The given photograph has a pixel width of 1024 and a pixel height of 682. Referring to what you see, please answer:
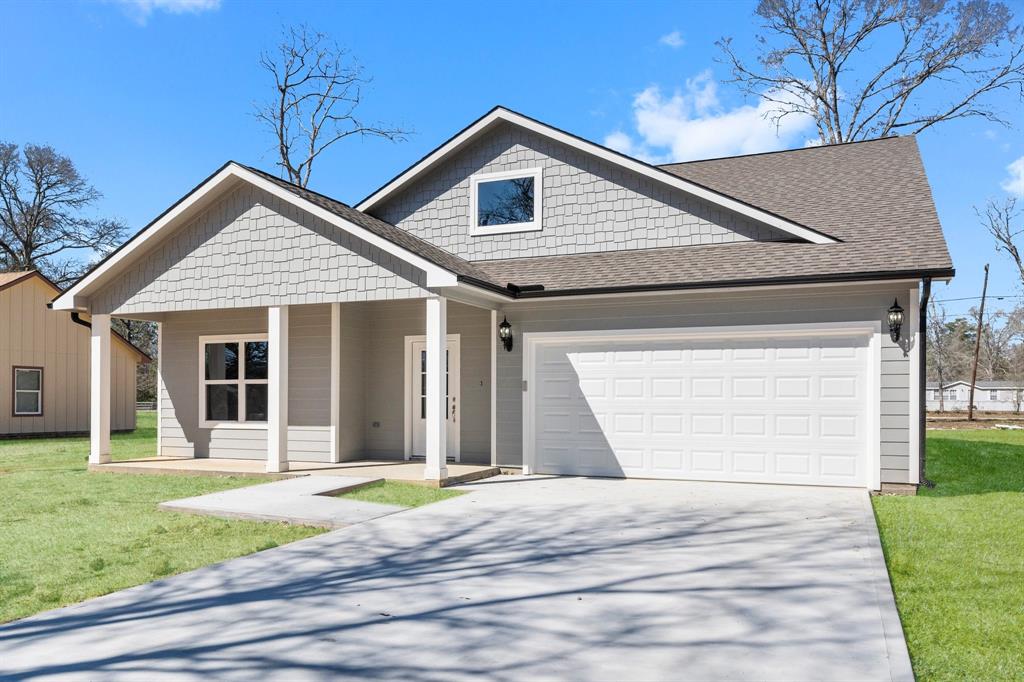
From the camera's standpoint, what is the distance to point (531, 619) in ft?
14.9

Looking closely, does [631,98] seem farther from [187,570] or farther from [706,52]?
[187,570]

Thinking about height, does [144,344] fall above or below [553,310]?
below

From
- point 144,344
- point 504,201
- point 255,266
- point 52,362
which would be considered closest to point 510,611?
point 255,266

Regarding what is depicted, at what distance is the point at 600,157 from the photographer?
12633mm

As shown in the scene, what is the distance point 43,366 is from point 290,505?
1658 centimetres

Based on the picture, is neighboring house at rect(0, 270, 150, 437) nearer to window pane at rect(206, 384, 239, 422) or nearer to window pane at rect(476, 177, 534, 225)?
window pane at rect(206, 384, 239, 422)

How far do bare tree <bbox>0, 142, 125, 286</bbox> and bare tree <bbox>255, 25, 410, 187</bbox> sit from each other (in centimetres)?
1776

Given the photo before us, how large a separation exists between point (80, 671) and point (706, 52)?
89.8 feet

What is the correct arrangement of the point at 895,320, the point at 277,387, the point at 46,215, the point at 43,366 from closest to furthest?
the point at 895,320, the point at 277,387, the point at 43,366, the point at 46,215

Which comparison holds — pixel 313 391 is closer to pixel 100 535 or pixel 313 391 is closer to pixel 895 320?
pixel 100 535

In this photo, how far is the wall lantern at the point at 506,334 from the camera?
38.4ft

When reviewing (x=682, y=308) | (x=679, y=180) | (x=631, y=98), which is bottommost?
(x=682, y=308)

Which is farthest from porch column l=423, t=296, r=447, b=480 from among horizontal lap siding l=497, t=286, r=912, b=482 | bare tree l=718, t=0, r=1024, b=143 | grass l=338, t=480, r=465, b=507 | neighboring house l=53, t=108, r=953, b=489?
bare tree l=718, t=0, r=1024, b=143

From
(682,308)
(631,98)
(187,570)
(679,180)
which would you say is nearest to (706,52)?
(631,98)
